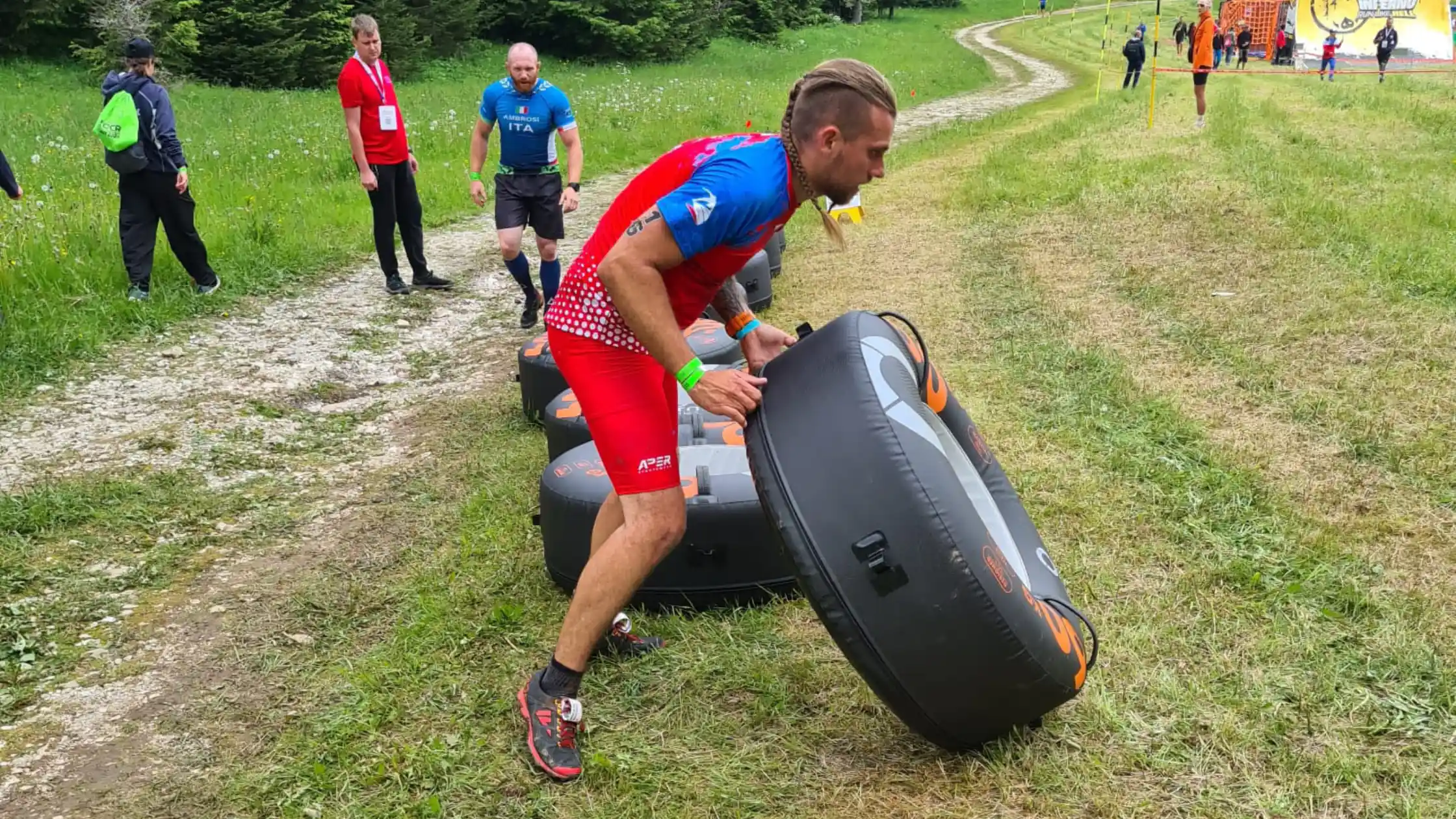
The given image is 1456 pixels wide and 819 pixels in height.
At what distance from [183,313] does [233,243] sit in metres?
1.61

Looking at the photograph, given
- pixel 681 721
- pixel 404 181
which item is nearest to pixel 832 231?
pixel 681 721

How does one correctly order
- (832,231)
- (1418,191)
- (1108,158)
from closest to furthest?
1. (832,231)
2. (1418,191)
3. (1108,158)

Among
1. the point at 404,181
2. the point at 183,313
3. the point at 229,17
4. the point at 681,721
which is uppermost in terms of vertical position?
the point at 229,17

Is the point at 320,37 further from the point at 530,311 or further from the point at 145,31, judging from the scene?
the point at 530,311

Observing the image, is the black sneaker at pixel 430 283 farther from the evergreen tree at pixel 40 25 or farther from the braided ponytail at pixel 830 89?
the evergreen tree at pixel 40 25

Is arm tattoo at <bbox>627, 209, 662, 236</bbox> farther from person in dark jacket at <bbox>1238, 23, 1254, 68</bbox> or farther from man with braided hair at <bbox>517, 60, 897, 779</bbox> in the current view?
person in dark jacket at <bbox>1238, 23, 1254, 68</bbox>

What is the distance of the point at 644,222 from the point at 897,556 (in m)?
1.03

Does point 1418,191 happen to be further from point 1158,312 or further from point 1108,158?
point 1158,312

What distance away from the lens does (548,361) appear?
18.4 feet

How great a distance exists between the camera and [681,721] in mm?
3291

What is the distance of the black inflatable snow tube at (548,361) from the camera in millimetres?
5609

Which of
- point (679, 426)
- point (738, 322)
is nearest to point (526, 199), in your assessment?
point (679, 426)

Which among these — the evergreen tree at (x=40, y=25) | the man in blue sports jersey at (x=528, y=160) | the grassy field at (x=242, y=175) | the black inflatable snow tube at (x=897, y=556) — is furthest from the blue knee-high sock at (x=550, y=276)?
the evergreen tree at (x=40, y=25)

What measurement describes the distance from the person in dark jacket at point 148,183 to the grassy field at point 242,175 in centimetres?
30
